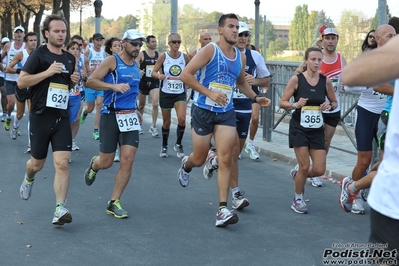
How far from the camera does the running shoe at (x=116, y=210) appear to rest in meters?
7.25

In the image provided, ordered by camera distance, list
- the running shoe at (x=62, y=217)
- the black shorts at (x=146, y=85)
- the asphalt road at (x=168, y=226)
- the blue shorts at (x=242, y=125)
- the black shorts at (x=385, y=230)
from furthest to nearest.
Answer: the black shorts at (x=146, y=85)
the blue shorts at (x=242, y=125)
the running shoe at (x=62, y=217)
the asphalt road at (x=168, y=226)
the black shorts at (x=385, y=230)

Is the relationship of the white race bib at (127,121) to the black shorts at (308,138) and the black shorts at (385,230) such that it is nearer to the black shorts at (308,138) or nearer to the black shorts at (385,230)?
the black shorts at (308,138)

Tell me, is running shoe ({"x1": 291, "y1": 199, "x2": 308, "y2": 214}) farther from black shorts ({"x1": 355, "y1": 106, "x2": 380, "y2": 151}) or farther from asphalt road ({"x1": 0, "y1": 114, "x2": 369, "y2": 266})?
black shorts ({"x1": 355, "y1": 106, "x2": 380, "y2": 151})

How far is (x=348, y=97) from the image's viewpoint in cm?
1139

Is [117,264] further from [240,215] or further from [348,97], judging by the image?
[348,97]

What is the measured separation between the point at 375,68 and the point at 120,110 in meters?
5.26

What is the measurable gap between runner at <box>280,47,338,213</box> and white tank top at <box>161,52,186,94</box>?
4.33m

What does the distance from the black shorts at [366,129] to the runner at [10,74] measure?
27.6 feet

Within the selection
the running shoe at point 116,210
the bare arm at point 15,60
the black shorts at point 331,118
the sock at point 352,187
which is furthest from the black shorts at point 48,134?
the bare arm at point 15,60

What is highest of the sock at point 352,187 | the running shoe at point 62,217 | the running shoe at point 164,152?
the sock at point 352,187

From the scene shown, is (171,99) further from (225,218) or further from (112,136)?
(225,218)

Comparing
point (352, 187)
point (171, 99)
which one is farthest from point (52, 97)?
point (171, 99)

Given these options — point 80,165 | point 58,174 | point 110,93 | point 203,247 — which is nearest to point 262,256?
point 203,247

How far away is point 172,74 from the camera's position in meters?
12.2
